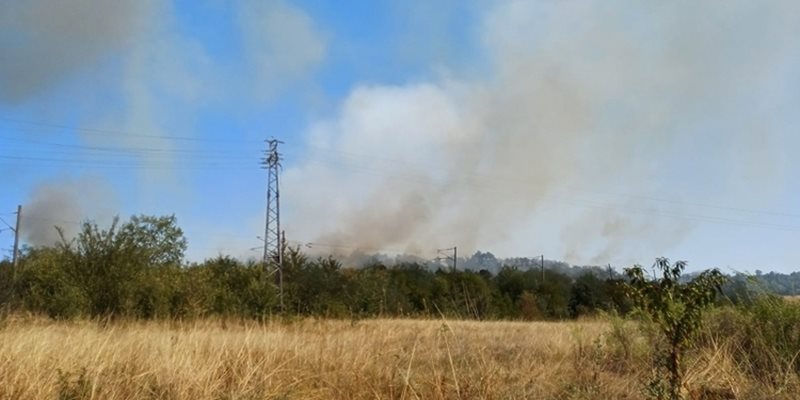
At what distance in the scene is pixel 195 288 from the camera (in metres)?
28.9

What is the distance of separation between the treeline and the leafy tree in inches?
14.3

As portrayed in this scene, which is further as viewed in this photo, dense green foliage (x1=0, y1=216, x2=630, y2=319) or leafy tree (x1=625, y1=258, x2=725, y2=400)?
dense green foliage (x1=0, y1=216, x2=630, y2=319)

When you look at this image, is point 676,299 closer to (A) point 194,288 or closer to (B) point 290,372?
(B) point 290,372

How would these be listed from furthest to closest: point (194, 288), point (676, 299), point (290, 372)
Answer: point (194, 288), point (290, 372), point (676, 299)

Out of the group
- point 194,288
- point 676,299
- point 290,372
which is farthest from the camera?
point 194,288

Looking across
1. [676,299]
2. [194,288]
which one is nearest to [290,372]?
[676,299]

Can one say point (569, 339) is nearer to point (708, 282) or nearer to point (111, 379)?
Result: point (708, 282)

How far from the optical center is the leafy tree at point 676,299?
5.18 m

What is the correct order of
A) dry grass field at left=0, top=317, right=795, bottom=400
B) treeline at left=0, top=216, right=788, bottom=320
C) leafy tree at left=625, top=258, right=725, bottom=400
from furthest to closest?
treeline at left=0, top=216, right=788, bottom=320, dry grass field at left=0, top=317, right=795, bottom=400, leafy tree at left=625, top=258, right=725, bottom=400

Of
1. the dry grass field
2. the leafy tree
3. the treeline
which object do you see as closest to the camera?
the leafy tree

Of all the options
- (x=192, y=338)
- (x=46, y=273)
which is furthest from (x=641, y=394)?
(x=46, y=273)

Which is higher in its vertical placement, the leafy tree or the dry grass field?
the leafy tree

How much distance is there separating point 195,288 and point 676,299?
2666 cm

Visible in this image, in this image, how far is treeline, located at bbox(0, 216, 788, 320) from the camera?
876 inches
